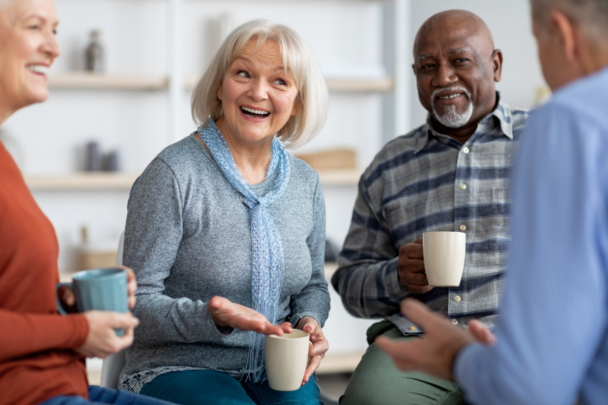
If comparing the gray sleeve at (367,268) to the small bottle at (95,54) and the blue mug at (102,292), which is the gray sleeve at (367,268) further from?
the small bottle at (95,54)

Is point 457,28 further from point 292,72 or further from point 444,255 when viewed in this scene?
point 444,255

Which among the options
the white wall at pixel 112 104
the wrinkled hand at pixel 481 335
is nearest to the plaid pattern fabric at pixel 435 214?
the wrinkled hand at pixel 481 335

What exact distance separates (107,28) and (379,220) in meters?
2.05

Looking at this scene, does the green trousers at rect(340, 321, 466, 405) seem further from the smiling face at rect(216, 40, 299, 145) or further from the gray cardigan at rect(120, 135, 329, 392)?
the smiling face at rect(216, 40, 299, 145)

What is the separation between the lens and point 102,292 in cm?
99

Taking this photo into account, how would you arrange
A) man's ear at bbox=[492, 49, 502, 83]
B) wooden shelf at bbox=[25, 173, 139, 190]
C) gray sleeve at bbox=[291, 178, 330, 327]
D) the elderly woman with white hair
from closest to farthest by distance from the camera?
the elderly woman with white hair, gray sleeve at bbox=[291, 178, 330, 327], man's ear at bbox=[492, 49, 502, 83], wooden shelf at bbox=[25, 173, 139, 190]

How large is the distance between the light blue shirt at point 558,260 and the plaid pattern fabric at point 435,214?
3.03 ft

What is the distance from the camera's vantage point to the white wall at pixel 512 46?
373 centimetres

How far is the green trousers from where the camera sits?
153cm

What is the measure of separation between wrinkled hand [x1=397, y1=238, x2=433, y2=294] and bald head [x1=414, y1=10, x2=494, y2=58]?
0.63 metres

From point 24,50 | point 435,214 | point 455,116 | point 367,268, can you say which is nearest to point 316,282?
point 367,268

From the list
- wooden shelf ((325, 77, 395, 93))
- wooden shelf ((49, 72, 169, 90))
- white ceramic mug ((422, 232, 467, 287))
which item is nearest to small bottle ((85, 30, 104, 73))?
wooden shelf ((49, 72, 169, 90))

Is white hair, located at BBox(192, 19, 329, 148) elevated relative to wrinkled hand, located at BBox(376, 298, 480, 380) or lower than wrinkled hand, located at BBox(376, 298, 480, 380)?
elevated

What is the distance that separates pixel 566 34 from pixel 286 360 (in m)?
0.82
